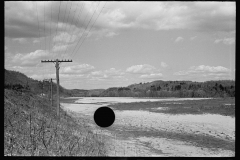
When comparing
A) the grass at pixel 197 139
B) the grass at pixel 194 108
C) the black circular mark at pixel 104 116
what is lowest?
the grass at pixel 194 108

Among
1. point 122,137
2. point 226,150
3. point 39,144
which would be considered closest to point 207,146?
point 226,150

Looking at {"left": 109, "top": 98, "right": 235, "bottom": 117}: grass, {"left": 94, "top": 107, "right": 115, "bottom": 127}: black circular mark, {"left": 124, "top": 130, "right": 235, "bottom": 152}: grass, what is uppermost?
{"left": 94, "top": 107, "right": 115, "bottom": 127}: black circular mark

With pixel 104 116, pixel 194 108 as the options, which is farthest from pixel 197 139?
pixel 194 108

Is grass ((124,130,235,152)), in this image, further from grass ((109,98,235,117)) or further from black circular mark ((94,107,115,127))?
grass ((109,98,235,117))

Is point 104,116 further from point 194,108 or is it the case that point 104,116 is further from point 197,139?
point 194,108

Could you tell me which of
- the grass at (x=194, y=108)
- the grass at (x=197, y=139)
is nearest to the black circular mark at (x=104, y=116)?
the grass at (x=197, y=139)

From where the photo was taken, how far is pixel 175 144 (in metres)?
14.1

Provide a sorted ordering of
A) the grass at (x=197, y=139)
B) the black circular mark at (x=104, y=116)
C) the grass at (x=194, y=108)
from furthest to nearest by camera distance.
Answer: the grass at (x=194, y=108) → the grass at (x=197, y=139) → the black circular mark at (x=104, y=116)

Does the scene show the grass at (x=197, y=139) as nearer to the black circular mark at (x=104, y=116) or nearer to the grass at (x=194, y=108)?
the black circular mark at (x=104, y=116)

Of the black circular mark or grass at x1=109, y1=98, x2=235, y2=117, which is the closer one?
the black circular mark

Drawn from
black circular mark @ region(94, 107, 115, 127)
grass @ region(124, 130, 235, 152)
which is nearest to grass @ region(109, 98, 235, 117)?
grass @ region(124, 130, 235, 152)

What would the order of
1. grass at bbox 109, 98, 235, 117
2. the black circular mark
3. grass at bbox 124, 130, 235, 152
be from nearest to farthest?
the black circular mark → grass at bbox 124, 130, 235, 152 → grass at bbox 109, 98, 235, 117

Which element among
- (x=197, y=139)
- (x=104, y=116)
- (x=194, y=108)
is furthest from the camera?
(x=194, y=108)
